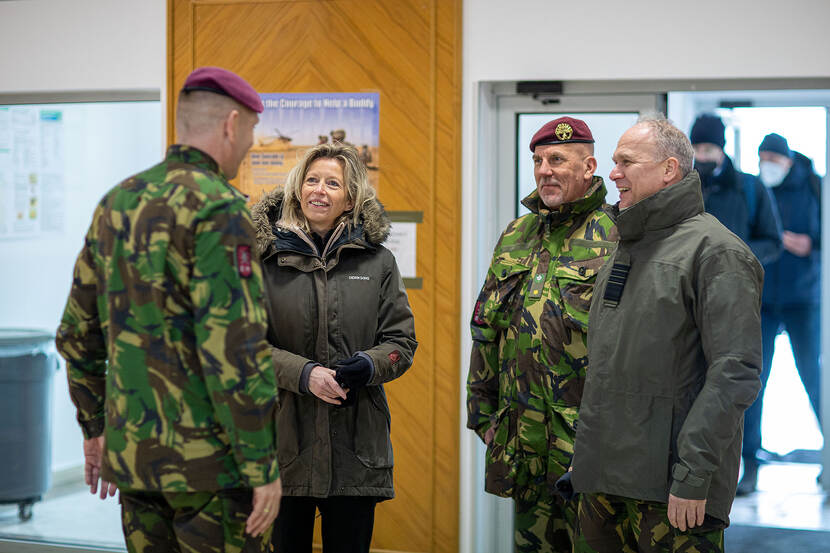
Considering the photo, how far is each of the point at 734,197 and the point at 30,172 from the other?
136 inches

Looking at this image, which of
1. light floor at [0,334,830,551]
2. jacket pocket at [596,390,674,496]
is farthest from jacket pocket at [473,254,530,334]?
light floor at [0,334,830,551]

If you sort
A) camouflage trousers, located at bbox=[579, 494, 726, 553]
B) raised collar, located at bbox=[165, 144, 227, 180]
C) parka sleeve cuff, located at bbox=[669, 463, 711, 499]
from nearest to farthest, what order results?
raised collar, located at bbox=[165, 144, 227, 180] < parka sleeve cuff, located at bbox=[669, 463, 711, 499] < camouflage trousers, located at bbox=[579, 494, 726, 553]

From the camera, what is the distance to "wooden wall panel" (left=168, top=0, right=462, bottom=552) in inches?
146

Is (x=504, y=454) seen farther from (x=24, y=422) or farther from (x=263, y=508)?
(x=24, y=422)

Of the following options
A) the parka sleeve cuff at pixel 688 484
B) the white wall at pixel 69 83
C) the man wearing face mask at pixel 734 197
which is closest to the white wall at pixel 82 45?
the white wall at pixel 69 83

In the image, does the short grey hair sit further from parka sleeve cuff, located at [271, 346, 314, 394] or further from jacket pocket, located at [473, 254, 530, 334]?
parka sleeve cuff, located at [271, 346, 314, 394]

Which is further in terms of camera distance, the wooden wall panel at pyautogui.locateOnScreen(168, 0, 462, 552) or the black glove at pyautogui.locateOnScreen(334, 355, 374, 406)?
the wooden wall panel at pyautogui.locateOnScreen(168, 0, 462, 552)

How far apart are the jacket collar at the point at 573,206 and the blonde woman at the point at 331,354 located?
52 cm

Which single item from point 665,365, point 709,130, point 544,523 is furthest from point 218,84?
point 709,130

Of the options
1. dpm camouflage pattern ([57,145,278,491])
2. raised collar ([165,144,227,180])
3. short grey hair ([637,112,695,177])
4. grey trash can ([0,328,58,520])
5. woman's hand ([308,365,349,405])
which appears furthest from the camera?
grey trash can ([0,328,58,520])

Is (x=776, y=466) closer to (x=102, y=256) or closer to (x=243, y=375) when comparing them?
(x=243, y=375)

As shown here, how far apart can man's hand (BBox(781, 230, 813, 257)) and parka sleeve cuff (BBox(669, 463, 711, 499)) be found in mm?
1920

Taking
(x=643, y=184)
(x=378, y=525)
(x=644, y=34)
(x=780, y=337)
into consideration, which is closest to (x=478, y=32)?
(x=644, y=34)

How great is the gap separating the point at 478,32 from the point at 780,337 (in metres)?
1.87
